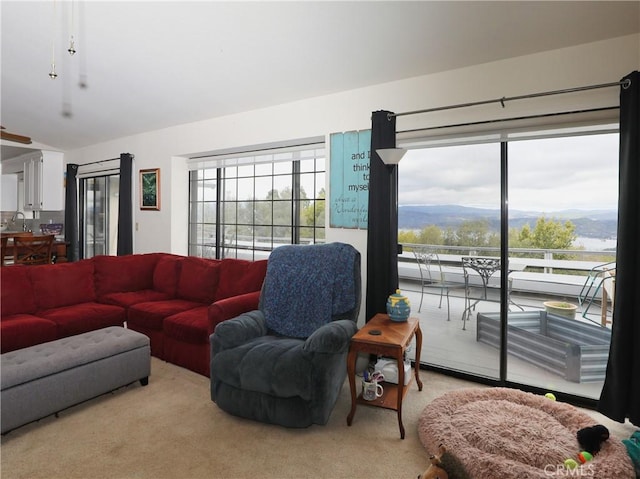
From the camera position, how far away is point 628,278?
2.22m

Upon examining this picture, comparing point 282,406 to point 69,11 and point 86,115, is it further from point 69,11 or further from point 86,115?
point 86,115

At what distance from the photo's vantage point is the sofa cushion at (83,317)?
304 cm

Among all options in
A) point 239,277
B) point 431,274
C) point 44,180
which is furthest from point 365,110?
point 44,180

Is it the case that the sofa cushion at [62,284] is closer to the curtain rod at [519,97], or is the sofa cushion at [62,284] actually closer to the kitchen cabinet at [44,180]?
the curtain rod at [519,97]

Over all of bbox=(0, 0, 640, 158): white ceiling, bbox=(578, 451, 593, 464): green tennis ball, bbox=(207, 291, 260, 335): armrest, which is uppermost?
bbox=(0, 0, 640, 158): white ceiling

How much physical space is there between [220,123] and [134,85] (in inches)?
38.0

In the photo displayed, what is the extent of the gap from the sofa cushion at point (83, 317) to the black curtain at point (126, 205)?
197 cm

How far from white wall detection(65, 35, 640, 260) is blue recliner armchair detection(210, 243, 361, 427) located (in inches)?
28.8

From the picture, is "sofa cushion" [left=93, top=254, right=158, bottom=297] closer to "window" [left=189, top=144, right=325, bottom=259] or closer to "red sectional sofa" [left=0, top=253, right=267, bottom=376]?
"red sectional sofa" [left=0, top=253, right=267, bottom=376]

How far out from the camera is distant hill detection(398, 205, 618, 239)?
9.13 ft

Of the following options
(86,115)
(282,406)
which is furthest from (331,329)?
(86,115)

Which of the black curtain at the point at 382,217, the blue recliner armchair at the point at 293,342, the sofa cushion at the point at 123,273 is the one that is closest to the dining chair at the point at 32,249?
the sofa cushion at the point at 123,273

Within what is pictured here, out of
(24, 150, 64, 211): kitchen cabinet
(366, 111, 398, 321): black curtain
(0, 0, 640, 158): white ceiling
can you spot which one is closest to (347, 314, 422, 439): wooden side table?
(366, 111, 398, 321): black curtain

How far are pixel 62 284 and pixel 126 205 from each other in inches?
83.5
